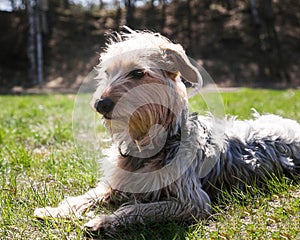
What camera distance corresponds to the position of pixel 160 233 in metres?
3.40

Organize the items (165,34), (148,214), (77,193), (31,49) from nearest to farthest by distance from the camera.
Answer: (148,214)
(77,193)
(31,49)
(165,34)

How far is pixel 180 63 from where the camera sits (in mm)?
3891

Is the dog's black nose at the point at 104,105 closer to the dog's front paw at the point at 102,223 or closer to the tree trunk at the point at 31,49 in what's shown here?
the dog's front paw at the point at 102,223

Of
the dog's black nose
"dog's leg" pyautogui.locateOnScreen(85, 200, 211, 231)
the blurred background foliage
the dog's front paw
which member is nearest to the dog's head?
the dog's black nose

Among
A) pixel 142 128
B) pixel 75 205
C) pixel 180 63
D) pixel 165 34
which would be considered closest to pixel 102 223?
pixel 75 205

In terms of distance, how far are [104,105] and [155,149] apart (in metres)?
0.72

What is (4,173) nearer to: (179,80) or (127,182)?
(127,182)

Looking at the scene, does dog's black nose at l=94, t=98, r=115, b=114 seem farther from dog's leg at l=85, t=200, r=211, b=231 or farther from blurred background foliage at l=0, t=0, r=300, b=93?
blurred background foliage at l=0, t=0, r=300, b=93

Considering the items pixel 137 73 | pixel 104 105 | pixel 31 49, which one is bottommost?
pixel 31 49

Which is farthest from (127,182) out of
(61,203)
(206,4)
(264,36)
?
(206,4)

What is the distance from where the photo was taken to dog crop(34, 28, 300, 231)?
11.7 feet

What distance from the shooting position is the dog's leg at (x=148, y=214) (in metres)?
3.41

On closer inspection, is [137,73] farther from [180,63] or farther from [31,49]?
[31,49]

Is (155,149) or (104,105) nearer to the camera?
(104,105)
